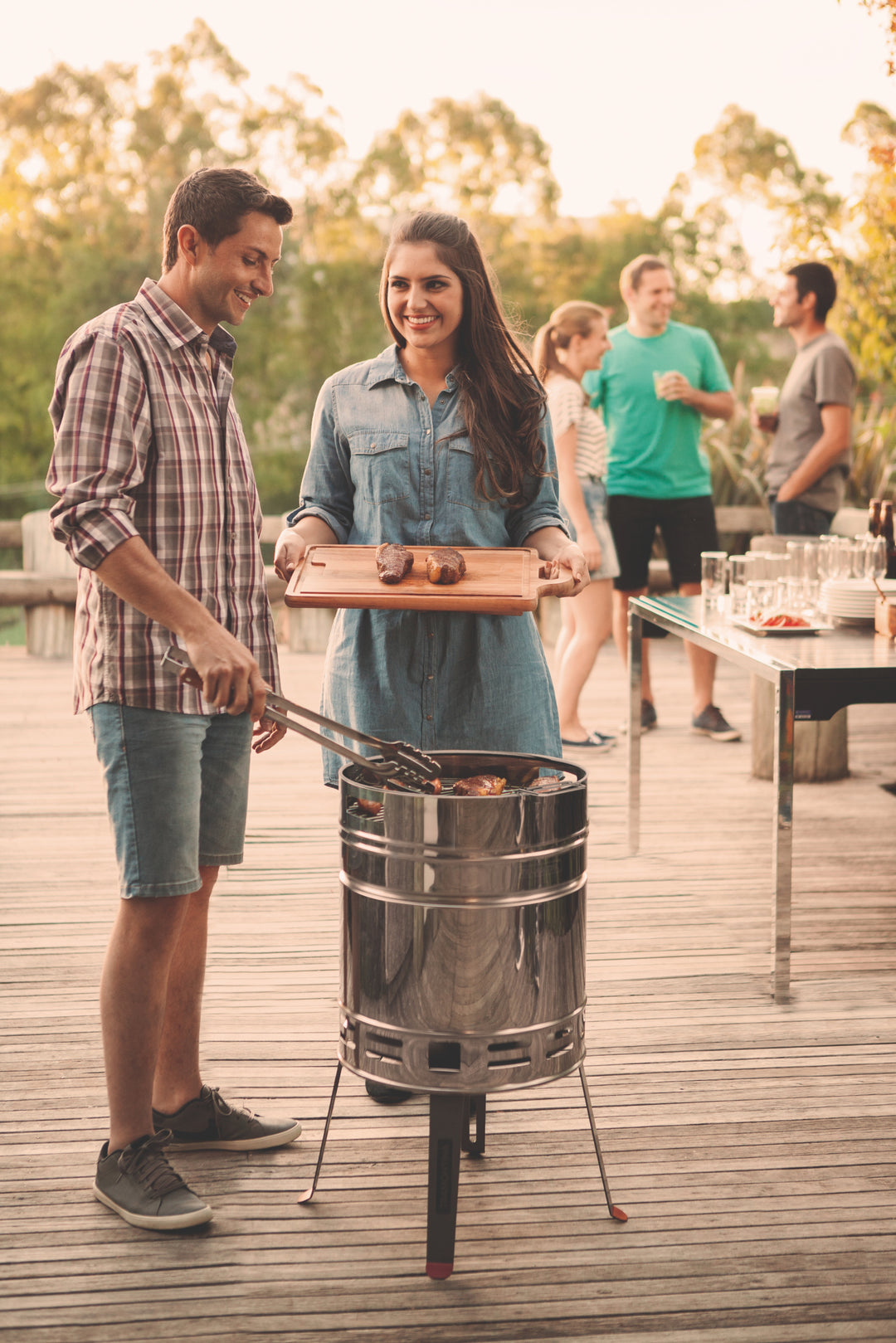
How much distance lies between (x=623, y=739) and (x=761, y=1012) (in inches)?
114

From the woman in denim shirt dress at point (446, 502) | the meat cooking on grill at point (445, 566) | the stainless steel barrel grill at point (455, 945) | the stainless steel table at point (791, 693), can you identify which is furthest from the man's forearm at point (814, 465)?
the stainless steel barrel grill at point (455, 945)

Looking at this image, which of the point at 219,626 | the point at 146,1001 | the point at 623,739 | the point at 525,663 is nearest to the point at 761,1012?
the point at 525,663

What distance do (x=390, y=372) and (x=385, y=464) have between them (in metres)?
0.19

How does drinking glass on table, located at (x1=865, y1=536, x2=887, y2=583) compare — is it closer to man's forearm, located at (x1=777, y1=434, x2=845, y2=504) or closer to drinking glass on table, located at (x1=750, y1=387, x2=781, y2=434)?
man's forearm, located at (x1=777, y1=434, x2=845, y2=504)

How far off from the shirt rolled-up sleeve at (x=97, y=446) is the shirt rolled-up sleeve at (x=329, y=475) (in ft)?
2.09

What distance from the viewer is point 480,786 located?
2.13m

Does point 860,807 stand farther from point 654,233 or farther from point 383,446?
point 654,233

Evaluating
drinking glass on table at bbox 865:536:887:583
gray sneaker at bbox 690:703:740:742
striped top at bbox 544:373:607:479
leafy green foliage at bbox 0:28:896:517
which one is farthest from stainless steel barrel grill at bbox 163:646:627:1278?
leafy green foliage at bbox 0:28:896:517

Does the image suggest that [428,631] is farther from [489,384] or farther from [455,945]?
[455,945]

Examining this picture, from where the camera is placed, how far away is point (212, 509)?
7.35 ft

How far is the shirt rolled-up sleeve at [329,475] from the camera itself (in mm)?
2715

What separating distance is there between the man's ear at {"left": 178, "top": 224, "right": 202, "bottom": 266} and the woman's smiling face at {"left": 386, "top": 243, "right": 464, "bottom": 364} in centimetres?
45

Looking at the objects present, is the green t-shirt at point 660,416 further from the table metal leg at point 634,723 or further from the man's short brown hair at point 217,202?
the man's short brown hair at point 217,202

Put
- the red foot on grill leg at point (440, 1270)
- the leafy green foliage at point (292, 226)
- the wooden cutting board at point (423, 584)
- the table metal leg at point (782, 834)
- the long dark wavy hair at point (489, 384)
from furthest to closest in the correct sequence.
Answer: the leafy green foliage at point (292, 226) < the table metal leg at point (782, 834) < the long dark wavy hair at point (489, 384) < the wooden cutting board at point (423, 584) < the red foot on grill leg at point (440, 1270)
